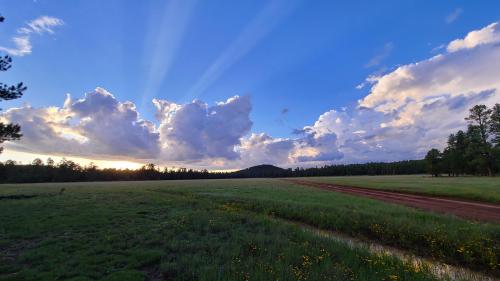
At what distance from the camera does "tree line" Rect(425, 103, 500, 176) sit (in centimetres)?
8000

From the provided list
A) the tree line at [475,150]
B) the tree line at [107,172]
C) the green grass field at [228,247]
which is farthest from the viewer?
the tree line at [107,172]

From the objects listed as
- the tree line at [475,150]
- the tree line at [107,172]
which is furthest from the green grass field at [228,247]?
the tree line at [107,172]

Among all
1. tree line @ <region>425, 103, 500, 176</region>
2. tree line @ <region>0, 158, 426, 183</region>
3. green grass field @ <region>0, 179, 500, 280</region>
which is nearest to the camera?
green grass field @ <region>0, 179, 500, 280</region>

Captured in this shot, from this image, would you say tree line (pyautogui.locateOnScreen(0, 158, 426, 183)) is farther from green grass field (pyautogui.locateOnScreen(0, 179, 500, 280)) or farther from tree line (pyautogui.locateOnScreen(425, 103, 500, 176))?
green grass field (pyautogui.locateOnScreen(0, 179, 500, 280))

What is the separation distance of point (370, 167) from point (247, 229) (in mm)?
172990

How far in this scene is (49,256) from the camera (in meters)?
11.9

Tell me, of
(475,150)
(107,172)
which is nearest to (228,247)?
(475,150)

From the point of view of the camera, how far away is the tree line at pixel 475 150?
262 feet

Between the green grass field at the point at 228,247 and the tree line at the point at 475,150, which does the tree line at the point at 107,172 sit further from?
the green grass field at the point at 228,247

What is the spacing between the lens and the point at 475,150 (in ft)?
271

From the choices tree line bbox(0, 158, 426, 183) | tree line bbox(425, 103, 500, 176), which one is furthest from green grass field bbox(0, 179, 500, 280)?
tree line bbox(0, 158, 426, 183)

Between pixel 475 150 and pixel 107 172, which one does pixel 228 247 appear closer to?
pixel 475 150

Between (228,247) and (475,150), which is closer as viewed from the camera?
(228,247)

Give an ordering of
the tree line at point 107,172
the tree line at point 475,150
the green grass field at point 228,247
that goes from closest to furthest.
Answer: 1. the green grass field at point 228,247
2. the tree line at point 475,150
3. the tree line at point 107,172
